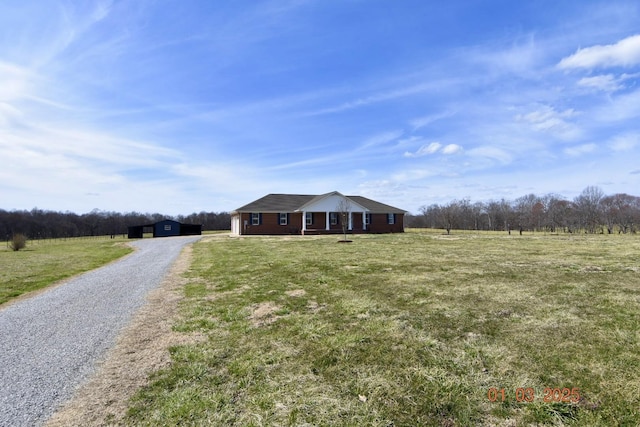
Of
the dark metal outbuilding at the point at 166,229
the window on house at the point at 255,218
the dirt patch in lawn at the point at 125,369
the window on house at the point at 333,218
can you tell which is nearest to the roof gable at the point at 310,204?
the window on house at the point at 255,218

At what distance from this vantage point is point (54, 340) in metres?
4.71

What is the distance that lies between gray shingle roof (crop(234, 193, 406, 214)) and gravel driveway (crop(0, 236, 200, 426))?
80.0 feet

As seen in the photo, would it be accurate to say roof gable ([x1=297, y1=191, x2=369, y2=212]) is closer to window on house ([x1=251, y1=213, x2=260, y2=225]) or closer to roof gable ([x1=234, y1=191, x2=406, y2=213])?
roof gable ([x1=234, y1=191, x2=406, y2=213])

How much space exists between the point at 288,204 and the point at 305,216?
10.9ft

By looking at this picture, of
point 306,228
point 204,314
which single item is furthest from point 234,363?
point 306,228

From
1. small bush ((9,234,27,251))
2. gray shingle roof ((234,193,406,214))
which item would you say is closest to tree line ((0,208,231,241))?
gray shingle roof ((234,193,406,214))

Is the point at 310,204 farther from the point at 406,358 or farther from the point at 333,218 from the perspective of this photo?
the point at 406,358

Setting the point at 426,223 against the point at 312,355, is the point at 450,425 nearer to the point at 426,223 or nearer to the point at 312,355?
the point at 312,355

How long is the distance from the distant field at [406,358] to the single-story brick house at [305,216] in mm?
24417

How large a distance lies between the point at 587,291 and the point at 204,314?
774 centimetres

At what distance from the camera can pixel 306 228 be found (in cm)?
3309

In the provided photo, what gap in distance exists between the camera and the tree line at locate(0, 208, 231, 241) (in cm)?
6231

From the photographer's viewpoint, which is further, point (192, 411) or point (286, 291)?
point (286, 291)

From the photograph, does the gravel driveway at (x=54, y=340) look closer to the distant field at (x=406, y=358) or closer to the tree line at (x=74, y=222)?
the distant field at (x=406, y=358)
